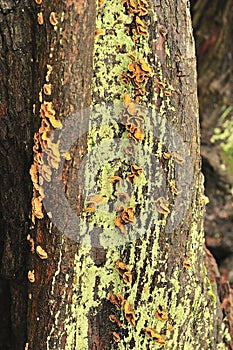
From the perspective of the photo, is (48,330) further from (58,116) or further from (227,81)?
(227,81)

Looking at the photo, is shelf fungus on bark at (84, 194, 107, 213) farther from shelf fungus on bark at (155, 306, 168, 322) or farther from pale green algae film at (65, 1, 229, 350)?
shelf fungus on bark at (155, 306, 168, 322)

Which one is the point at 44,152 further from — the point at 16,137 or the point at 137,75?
the point at 137,75

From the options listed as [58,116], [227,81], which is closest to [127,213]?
[58,116]

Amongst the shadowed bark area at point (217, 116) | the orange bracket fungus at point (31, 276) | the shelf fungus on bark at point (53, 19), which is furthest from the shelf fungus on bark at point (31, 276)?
the shadowed bark area at point (217, 116)

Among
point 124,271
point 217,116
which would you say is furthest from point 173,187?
point 217,116

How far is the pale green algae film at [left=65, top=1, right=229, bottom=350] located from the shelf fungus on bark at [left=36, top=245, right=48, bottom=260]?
90 mm

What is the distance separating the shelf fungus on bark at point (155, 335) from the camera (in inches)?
66.7

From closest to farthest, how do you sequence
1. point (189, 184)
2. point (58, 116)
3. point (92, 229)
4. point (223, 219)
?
1. point (58, 116)
2. point (92, 229)
3. point (189, 184)
4. point (223, 219)

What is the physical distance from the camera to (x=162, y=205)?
5.43 ft

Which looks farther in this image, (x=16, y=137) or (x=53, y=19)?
(x=16, y=137)

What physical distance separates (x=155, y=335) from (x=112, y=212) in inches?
15.3

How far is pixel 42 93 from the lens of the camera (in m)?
1.53

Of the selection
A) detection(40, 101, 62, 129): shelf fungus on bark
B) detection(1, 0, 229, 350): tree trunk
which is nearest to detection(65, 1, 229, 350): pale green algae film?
detection(1, 0, 229, 350): tree trunk

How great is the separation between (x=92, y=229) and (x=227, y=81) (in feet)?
5.83
